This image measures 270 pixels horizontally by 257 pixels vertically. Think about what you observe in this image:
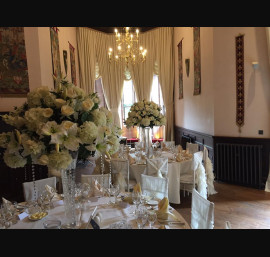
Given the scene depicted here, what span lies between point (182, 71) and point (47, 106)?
687 centimetres

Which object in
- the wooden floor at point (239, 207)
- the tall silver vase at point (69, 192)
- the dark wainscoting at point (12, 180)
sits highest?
the tall silver vase at point (69, 192)

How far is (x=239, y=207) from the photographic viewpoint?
4066 millimetres

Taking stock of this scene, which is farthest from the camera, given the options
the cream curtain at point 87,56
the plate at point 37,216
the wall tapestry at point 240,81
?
the cream curtain at point 87,56

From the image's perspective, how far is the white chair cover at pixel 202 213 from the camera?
76.4 inches

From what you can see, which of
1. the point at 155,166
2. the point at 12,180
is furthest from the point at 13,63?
the point at 155,166

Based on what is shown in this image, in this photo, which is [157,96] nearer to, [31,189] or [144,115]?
[144,115]

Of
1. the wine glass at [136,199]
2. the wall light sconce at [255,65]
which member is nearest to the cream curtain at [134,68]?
the wall light sconce at [255,65]

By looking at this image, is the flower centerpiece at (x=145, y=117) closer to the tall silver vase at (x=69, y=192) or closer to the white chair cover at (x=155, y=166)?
the white chair cover at (x=155, y=166)

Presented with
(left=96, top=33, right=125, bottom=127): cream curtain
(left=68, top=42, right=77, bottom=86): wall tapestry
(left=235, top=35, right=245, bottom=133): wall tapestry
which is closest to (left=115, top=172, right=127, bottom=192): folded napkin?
(left=235, top=35, right=245, bottom=133): wall tapestry

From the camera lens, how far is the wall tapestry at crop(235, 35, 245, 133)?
5043mm

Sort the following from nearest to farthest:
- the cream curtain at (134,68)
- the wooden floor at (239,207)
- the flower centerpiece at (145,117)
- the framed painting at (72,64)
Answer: the wooden floor at (239,207)
the flower centerpiece at (145,117)
the framed painting at (72,64)
the cream curtain at (134,68)

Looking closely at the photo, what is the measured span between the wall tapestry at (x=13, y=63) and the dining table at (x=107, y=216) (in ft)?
10.3

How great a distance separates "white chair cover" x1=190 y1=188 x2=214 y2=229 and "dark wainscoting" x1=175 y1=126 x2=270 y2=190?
10.9 ft
